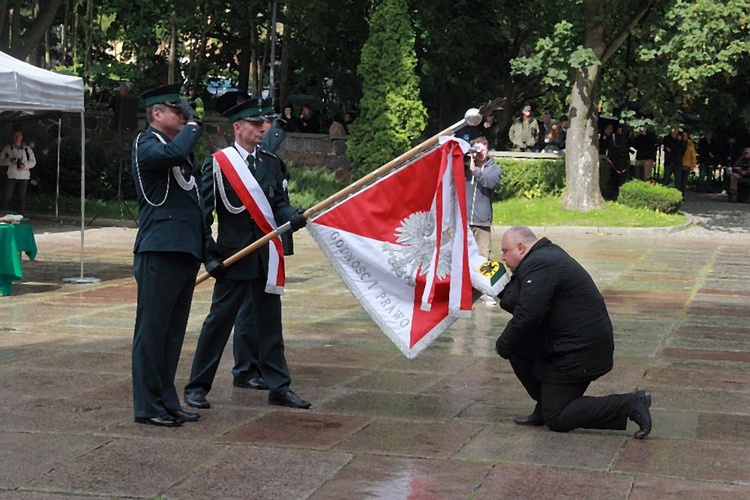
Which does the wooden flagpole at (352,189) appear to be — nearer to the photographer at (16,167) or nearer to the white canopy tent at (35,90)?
the white canopy tent at (35,90)

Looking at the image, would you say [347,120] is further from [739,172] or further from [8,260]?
[8,260]

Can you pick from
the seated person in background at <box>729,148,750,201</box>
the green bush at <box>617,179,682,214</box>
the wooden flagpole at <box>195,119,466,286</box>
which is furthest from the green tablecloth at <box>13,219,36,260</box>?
the seated person in background at <box>729,148,750,201</box>

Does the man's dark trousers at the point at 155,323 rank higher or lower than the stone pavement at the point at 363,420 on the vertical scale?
higher

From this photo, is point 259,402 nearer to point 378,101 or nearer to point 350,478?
point 350,478

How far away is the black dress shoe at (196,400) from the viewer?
806cm

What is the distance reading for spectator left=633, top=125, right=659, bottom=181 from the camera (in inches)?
1252

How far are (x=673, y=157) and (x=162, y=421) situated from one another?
26979 millimetres

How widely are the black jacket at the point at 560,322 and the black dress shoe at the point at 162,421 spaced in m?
1.98

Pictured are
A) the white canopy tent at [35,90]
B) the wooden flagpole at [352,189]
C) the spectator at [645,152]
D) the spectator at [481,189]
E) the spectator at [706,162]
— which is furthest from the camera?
the spectator at [706,162]

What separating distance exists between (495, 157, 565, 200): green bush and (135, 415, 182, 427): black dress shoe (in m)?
21.8

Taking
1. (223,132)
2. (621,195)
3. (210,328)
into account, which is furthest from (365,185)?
(223,132)

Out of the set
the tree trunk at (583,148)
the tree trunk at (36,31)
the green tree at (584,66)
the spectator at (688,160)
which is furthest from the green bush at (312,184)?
the spectator at (688,160)

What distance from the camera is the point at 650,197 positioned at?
27.5m

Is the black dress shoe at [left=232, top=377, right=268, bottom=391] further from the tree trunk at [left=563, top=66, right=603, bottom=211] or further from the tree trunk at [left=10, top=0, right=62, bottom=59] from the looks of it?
the tree trunk at [left=10, top=0, right=62, bottom=59]
